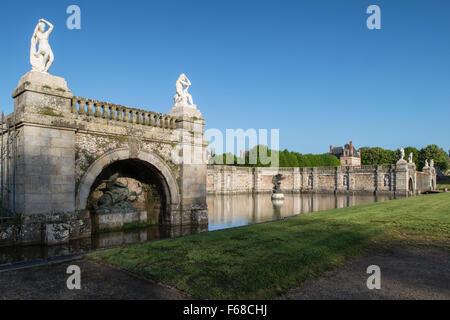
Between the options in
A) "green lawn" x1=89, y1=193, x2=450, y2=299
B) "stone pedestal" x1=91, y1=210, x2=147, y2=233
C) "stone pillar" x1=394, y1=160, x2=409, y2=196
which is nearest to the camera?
"green lawn" x1=89, y1=193, x2=450, y2=299

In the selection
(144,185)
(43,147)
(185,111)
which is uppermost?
(185,111)

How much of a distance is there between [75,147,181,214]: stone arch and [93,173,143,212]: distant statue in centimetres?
118

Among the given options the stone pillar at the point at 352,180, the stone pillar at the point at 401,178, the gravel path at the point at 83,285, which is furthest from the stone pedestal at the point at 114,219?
the stone pillar at the point at 352,180

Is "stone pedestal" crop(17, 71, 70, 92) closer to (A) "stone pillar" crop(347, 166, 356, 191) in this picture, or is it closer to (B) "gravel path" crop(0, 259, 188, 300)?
(B) "gravel path" crop(0, 259, 188, 300)

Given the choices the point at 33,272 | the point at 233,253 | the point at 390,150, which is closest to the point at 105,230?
the point at 33,272

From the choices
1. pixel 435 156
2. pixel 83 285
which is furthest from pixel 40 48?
pixel 435 156

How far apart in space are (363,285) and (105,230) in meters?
8.95

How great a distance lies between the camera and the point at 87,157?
9625 mm

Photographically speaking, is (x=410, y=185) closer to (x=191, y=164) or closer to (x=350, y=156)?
(x=191, y=164)

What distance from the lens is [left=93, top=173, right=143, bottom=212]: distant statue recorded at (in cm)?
1125

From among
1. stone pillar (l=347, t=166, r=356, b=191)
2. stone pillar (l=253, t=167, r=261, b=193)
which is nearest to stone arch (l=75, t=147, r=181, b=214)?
stone pillar (l=253, t=167, r=261, b=193)

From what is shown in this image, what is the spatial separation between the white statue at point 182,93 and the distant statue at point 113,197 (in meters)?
3.99

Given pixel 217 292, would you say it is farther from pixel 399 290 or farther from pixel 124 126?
pixel 124 126

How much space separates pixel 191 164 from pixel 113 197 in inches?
130
